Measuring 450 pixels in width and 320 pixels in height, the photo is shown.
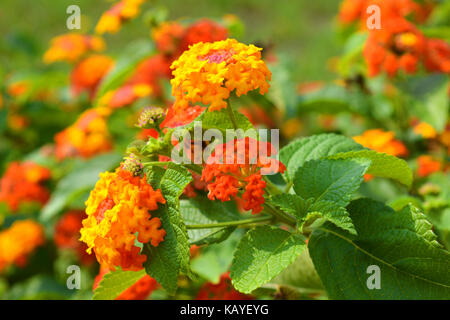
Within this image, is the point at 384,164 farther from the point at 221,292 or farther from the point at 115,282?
the point at 115,282

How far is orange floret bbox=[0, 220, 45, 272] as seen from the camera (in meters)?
1.96

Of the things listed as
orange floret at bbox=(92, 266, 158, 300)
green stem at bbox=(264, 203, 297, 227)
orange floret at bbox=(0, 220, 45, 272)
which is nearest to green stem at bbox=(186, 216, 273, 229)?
green stem at bbox=(264, 203, 297, 227)

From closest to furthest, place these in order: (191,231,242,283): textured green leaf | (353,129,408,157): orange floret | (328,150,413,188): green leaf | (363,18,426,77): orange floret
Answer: (328,150,413,188): green leaf
(191,231,242,283): textured green leaf
(353,129,408,157): orange floret
(363,18,426,77): orange floret

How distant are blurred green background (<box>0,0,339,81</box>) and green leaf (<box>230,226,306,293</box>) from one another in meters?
3.46

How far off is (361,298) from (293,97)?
122cm

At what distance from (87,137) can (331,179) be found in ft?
4.50

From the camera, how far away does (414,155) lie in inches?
72.0

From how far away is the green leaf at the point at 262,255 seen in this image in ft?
2.80

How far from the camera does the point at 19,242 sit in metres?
1.96

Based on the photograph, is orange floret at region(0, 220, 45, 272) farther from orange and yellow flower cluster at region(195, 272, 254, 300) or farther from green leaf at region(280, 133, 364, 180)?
green leaf at region(280, 133, 364, 180)

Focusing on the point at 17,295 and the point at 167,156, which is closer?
the point at 167,156

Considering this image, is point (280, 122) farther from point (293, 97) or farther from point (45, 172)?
point (45, 172)

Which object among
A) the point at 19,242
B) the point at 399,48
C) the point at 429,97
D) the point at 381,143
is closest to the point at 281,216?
the point at 381,143
